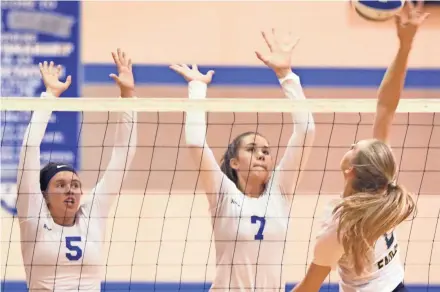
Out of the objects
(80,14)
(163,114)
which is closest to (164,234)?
(163,114)

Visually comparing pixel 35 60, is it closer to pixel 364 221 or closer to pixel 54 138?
pixel 54 138

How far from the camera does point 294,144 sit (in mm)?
4352

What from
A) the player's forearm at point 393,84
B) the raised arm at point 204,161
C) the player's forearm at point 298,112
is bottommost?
the raised arm at point 204,161

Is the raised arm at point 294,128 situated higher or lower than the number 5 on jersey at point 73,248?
higher

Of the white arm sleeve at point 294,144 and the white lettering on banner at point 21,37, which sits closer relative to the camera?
the white arm sleeve at point 294,144

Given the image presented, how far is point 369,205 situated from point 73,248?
159cm

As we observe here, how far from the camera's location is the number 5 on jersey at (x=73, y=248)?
430 centimetres

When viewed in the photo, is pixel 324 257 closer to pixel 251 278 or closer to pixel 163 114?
pixel 251 278

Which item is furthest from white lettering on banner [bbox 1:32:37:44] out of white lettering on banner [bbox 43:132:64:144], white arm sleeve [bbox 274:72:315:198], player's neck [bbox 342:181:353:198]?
player's neck [bbox 342:181:353:198]

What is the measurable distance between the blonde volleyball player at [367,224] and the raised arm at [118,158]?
1.40 meters

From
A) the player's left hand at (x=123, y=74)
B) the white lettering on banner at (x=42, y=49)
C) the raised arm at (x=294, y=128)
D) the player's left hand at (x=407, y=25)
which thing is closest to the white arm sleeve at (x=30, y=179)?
the player's left hand at (x=123, y=74)

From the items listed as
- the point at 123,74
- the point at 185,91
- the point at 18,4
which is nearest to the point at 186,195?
the point at 185,91

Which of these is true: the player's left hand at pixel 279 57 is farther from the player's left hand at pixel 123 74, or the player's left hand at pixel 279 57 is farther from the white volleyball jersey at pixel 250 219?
the player's left hand at pixel 123 74

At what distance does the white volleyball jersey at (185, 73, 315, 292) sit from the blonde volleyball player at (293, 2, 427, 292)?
96 centimetres
